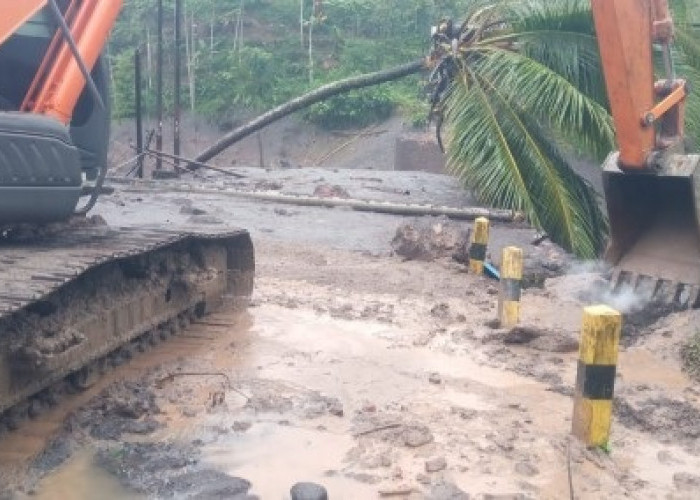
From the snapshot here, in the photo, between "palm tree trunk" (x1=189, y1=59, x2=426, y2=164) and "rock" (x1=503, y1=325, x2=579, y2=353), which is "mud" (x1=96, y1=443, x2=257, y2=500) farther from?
"palm tree trunk" (x1=189, y1=59, x2=426, y2=164)

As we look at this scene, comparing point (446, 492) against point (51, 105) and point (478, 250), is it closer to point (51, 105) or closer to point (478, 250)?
point (51, 105)

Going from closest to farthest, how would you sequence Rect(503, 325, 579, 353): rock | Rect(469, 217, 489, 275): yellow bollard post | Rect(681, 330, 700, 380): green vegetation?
Rect(681, 330, 700, 380): green vegetation, Rect(503, 325, 579, 353): rock, Rect(469, 217, 489, 275): yellow bollard post

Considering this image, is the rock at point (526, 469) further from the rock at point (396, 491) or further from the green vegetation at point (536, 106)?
the green vegetation at point (536, 106)

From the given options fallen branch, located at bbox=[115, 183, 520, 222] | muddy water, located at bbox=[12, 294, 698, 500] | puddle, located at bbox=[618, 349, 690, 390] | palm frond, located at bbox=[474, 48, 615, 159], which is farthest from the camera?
fallen branch, located at bbox=[115, 183, 520, 222]

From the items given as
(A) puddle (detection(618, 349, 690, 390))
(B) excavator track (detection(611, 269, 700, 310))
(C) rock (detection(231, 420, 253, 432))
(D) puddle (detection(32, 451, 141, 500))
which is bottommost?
(D) puddle (detection(32, 451, 141, 500))

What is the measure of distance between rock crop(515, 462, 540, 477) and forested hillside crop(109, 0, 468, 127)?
891 inches

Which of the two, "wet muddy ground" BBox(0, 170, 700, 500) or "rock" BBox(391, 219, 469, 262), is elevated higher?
"rock" BBox(391, 219, 469, 262)

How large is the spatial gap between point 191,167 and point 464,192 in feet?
18.5

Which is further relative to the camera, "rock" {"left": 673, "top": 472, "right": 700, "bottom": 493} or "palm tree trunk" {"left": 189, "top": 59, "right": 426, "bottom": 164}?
"palm tree trunk" {"left": 189, "top": 59, "right": 426, "bottom": 164}

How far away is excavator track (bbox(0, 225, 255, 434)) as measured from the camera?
4863mm

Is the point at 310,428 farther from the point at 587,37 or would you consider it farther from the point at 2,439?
the point at 587,37

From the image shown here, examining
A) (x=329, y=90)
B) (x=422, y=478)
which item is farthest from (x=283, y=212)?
(x=422, y=478)

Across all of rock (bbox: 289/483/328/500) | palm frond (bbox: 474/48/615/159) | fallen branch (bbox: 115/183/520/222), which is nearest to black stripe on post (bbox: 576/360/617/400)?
rock (bbox: 289/483/328/500)

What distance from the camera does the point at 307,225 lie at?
488 inches
